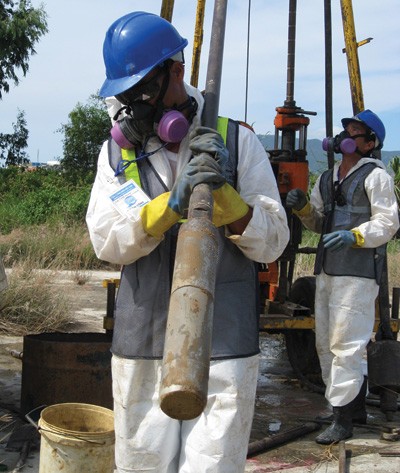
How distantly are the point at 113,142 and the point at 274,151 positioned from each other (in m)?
3.55

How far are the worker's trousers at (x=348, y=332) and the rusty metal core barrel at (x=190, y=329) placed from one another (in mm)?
3052

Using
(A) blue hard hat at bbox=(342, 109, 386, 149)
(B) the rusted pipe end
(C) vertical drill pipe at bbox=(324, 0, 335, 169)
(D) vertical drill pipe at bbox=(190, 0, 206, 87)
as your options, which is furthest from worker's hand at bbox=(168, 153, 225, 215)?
(C) vertical drill pipe at bbox=(324, 0, 335, 169)

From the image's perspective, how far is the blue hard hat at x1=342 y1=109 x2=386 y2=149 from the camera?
5.37 meters

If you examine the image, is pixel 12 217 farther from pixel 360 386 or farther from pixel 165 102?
pixel 165 102

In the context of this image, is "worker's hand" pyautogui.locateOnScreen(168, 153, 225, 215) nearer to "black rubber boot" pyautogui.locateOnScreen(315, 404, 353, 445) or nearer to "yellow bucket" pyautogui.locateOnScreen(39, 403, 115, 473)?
"yellow bucket" pyautogui.locateOnScreen(39, 403, 115, 473)

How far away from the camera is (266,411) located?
5844mm

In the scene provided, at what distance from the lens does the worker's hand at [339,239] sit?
16.4ft

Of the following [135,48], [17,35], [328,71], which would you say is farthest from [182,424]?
[17,35]

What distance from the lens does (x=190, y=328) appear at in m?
1.98

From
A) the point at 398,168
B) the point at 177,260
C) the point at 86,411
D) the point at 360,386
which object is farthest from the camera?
the point at 398,168

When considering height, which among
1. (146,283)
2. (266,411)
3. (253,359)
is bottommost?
(266,411)

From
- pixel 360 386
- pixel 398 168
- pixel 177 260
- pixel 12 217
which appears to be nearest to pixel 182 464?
pixel 177 260

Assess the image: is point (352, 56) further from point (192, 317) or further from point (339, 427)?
point (192, 317)

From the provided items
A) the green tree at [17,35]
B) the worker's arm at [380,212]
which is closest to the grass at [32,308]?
the worker's arm at [380,212]
